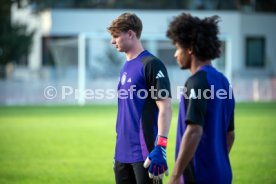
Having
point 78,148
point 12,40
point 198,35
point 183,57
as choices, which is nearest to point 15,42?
point 12,40

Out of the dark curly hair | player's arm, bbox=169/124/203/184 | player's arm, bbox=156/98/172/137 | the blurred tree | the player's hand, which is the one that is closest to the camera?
player's arm, bbox=169/124/203/184

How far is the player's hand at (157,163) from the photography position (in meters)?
5.74

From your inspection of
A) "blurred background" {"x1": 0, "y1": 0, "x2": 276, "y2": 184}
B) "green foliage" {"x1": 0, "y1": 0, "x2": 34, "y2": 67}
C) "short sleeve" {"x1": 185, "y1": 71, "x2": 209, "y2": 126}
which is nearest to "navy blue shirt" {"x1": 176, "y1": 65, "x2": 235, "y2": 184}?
"short sleeve" {"x1": 185, "y1": 71, "x2": 209, "y2": 126}

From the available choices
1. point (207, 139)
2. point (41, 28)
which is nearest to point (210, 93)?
point (207, 139)

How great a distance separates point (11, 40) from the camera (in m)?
45.8

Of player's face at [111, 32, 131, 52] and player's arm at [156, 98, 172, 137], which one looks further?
player's face at [111, 32, 131, 52]

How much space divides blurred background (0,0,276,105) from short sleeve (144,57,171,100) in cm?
3067

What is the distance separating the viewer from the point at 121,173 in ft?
20.3

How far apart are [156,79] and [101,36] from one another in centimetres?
3165

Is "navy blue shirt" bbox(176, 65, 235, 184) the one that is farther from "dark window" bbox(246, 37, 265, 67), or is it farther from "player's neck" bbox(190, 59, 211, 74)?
"dark window" bbox(246, 37, 265, 67)

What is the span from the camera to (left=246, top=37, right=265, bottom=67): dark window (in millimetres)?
→ 49297

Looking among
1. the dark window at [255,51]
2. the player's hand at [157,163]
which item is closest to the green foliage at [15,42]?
the dark window at [255,51]

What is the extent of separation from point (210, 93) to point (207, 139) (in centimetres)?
34

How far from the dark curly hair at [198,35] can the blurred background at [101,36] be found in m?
31.9
